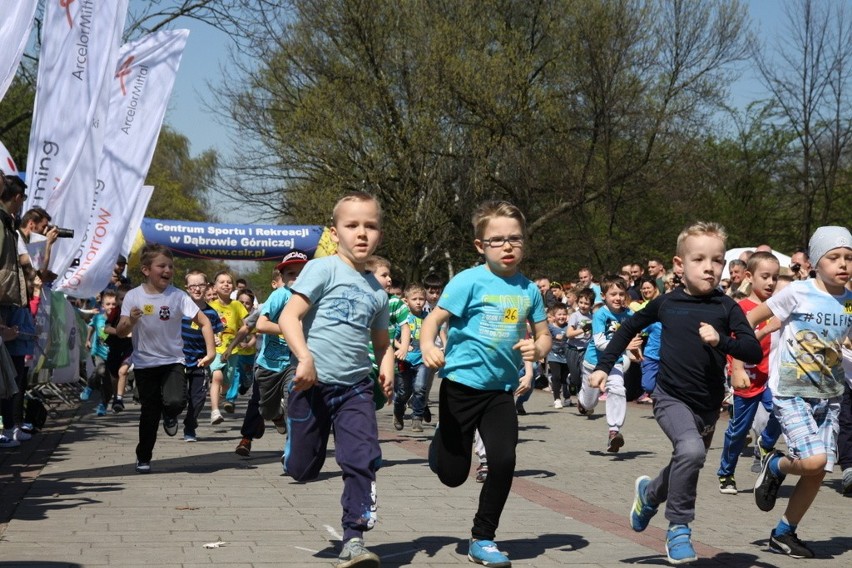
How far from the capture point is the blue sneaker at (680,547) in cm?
575

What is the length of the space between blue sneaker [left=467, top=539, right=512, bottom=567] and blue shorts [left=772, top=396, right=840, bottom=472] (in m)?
1.84

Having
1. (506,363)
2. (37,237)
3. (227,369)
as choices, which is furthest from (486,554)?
(227,369)

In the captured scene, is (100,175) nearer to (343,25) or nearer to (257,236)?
(257,236)

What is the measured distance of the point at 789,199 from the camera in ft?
124

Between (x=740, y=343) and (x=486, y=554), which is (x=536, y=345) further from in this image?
(x=486, y=554)

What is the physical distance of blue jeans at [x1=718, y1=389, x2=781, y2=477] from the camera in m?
9.21

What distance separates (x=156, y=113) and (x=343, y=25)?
21.4 m

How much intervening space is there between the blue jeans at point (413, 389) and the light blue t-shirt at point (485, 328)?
7.56 meters

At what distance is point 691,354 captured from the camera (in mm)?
6176

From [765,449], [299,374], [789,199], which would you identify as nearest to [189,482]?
[299,374]

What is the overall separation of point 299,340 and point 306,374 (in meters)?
0.18

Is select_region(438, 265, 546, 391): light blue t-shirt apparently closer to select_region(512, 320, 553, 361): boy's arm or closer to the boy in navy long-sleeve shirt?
select_region(512, 320, 553, 361): boy's arm

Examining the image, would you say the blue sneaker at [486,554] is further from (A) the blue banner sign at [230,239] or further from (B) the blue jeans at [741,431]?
(A) the blue banner sign at [230,239]

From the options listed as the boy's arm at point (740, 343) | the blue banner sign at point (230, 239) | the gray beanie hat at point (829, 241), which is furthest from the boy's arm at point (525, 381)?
the blue banner sign at point (230, 239)
